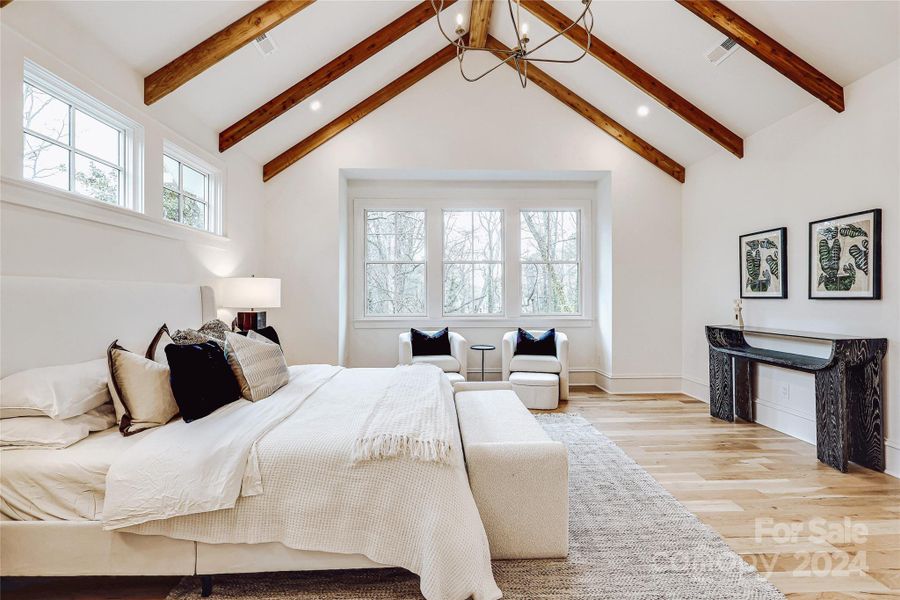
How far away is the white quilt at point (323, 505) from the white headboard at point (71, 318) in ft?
2.58

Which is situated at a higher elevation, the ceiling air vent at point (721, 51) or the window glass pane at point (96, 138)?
the ceiling air vent at point (721, 51)

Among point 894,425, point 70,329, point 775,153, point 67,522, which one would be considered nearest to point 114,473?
point 67,522

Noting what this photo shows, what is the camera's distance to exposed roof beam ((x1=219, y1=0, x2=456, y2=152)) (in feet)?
13.4

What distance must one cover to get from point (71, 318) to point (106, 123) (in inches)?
54.6

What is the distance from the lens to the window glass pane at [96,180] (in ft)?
8.61

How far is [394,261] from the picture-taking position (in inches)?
229

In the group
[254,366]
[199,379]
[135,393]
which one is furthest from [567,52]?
[135,393]

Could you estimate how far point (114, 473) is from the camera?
1.70m

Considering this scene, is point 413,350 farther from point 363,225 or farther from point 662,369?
point 662,369

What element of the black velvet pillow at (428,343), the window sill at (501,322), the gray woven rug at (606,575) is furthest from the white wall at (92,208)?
the window sill at (501,322)

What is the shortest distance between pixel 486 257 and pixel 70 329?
14.5 feet

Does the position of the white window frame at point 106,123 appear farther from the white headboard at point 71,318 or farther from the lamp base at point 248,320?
the lamp base at point 248,320

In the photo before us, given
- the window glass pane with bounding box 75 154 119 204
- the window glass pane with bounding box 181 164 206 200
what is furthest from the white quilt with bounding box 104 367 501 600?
the window glass pane with bounding box 181 164 206 200

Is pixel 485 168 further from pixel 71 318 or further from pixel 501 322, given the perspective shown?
pixel 71 318
